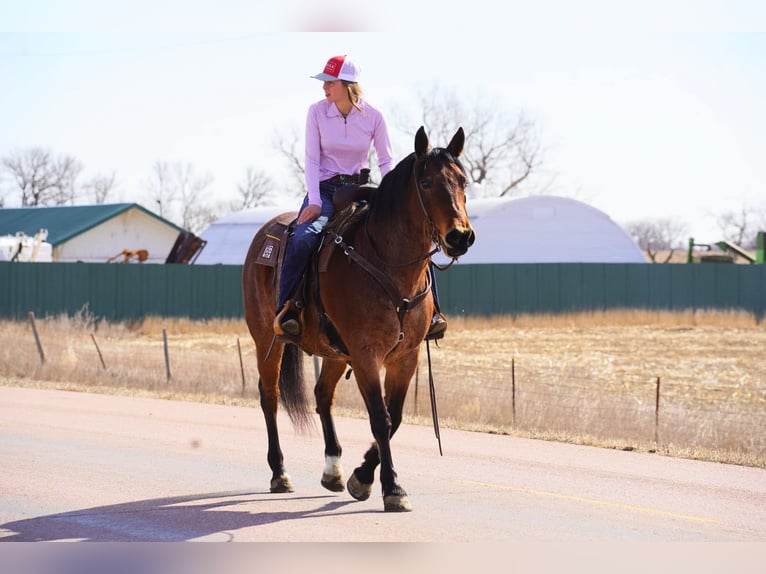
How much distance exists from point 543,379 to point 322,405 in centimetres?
1345

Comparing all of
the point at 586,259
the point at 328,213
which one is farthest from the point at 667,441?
the point at 586,259

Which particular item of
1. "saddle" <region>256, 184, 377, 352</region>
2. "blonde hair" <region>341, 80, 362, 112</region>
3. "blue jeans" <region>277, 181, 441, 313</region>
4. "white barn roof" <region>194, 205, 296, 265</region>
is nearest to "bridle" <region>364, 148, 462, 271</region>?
"saddle" <region>256, 184, 377, 352</region>

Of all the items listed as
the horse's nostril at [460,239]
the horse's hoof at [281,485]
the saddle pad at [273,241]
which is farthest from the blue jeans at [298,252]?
the horse's nostril at [460,239]

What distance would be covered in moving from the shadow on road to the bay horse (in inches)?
19.7

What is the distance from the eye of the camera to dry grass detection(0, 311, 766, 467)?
1545 cm

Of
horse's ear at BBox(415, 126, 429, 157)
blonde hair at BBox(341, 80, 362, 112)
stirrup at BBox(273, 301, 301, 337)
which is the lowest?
stirrup at BBox(273, 301, 301, 337)

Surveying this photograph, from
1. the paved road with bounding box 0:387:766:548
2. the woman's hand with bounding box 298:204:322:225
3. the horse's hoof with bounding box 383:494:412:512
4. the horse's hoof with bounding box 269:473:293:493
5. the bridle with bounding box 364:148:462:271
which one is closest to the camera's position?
the paved road with bounding box 0:387:766:548

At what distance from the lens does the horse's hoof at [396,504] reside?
860 centimetres

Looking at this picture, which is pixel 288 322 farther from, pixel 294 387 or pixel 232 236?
pixel 232 236

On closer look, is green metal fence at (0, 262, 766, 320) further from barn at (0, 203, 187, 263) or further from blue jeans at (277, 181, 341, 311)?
blue jeans at (277, 181, 341, 311)

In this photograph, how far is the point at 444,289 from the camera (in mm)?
43719

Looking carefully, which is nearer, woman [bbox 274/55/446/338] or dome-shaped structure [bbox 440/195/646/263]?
woman [bbox 274/55/446/338]

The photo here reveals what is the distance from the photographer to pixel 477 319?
43344mm

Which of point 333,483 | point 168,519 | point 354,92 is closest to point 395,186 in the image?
point 354,92
